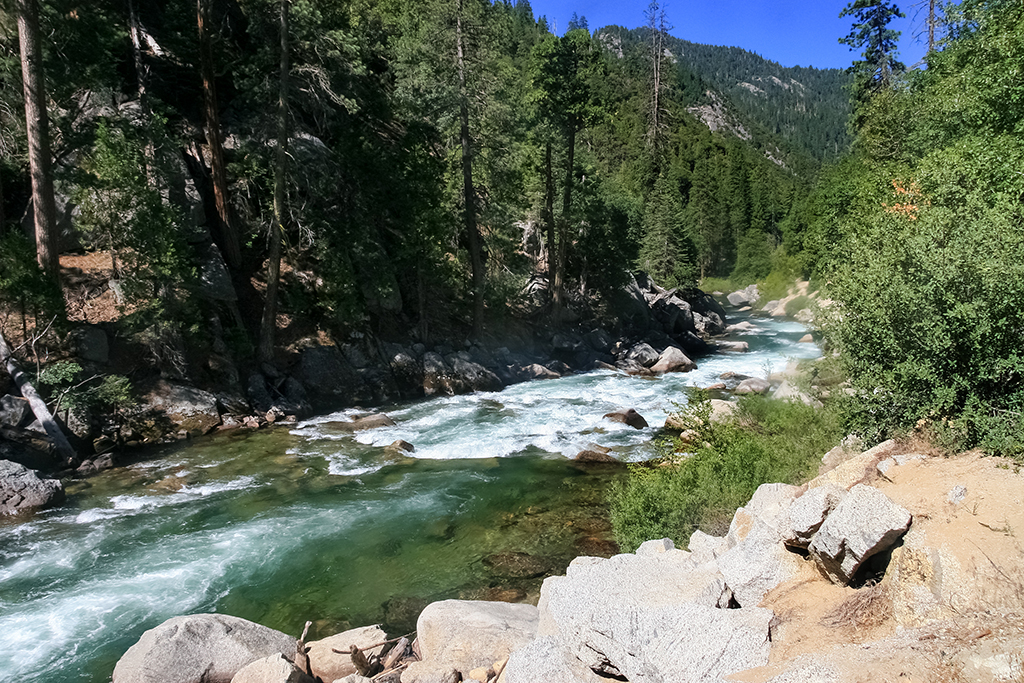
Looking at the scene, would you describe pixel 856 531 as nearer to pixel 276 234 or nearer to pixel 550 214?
pixel 276 234

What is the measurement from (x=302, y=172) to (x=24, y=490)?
46.6 ft

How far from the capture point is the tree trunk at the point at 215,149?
21.1m

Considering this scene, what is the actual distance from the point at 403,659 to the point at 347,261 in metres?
17.6

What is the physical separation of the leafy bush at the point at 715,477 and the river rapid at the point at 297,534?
1.19 metres

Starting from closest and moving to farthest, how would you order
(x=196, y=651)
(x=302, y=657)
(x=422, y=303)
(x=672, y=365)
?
1. (x=196, y=651)
2. (x=302, y=657)
3. (x=422, y=303)
4. (x=672, y=365)

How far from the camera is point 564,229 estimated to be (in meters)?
33.4

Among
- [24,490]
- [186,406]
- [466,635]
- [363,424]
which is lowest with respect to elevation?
[466,635]

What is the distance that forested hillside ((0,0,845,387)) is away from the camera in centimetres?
1708

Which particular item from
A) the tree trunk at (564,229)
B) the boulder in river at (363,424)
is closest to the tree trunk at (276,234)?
the boulder in river at (363,424)

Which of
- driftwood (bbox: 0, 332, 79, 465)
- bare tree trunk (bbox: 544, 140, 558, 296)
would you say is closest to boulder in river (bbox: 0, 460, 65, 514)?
driftwood (bbox: 0, 332, 79, 465)

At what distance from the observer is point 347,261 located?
22891 mm

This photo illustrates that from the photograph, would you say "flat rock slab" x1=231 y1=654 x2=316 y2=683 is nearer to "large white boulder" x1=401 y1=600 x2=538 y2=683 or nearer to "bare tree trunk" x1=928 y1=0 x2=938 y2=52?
"large white boulder" x1=401 y1=600 x2=538 y2=683

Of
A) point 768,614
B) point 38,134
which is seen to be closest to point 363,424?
point 38,134

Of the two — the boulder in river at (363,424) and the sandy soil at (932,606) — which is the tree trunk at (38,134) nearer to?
the boulder in river at (363,424)
